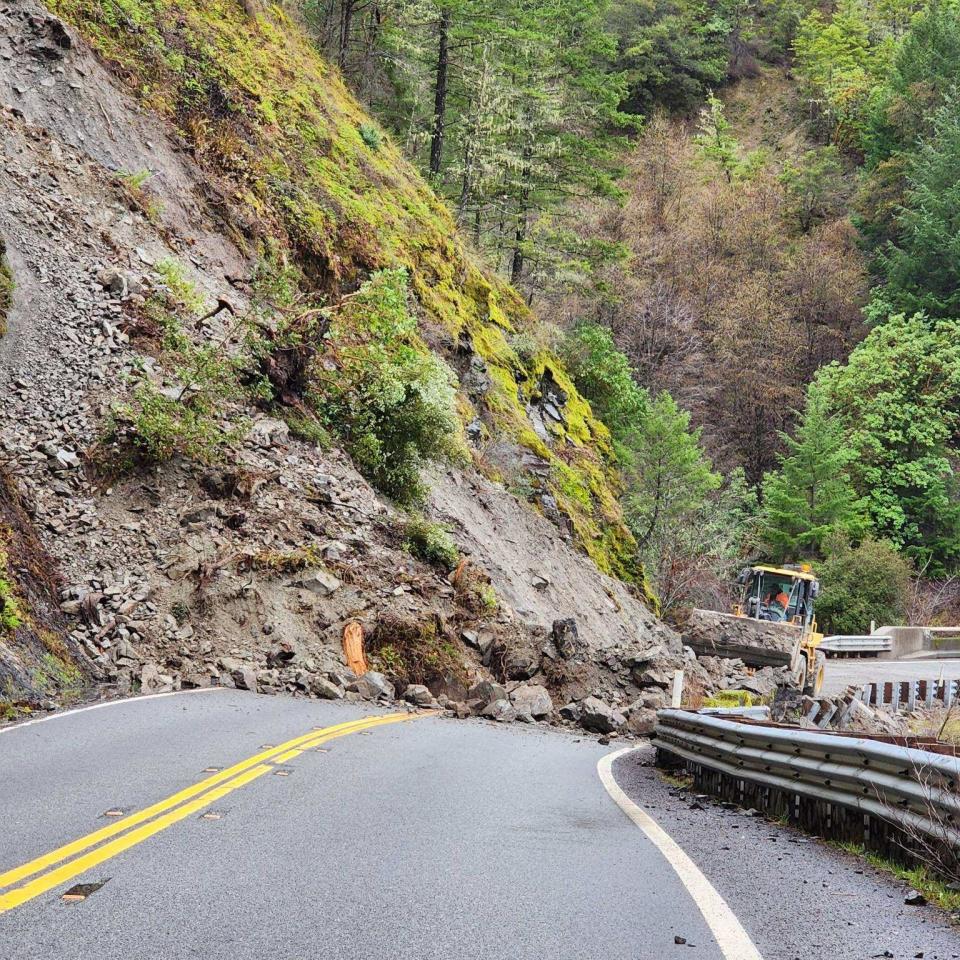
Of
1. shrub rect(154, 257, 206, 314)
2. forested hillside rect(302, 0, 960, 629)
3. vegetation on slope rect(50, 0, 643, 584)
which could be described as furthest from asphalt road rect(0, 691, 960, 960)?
forested hillside rect(302, 0, 960, 629)

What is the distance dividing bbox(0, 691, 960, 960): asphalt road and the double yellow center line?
0.02 metres

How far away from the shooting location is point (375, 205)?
92.3 ft

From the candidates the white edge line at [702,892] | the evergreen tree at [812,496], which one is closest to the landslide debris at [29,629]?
the white edge line at [702,892]

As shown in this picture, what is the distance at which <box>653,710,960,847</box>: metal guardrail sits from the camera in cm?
515

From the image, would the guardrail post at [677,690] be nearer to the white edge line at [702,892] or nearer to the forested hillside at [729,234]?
the white edge line at [702,892]

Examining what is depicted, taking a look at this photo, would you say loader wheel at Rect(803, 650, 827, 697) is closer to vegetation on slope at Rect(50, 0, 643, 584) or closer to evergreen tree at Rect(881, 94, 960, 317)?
vegetation on slope at Rect(50, 0, 643, 584)

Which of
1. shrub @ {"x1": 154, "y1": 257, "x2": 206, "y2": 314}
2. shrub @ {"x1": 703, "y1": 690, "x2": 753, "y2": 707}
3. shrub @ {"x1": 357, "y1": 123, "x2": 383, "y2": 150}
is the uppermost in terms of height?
shrub @ {"x1": 357, "y1": 123, "x2": 383, "y2": 150}

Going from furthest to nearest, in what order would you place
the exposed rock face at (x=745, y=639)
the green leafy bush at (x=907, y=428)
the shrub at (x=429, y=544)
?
the green leafy bush at (x=907, y=428), the exposed rock face at (x=745, y=639), the shrub at (x=429, y=544)

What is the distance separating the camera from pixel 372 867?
198 inches

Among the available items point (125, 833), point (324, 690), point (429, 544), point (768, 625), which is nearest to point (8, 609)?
point (324, 690)

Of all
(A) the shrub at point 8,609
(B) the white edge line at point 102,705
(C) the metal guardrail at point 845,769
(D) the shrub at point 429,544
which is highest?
(D) the shrub at point 429,544

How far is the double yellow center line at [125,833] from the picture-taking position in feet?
14.5

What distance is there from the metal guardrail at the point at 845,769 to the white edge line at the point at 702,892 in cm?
93

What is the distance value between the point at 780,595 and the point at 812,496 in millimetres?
17516
